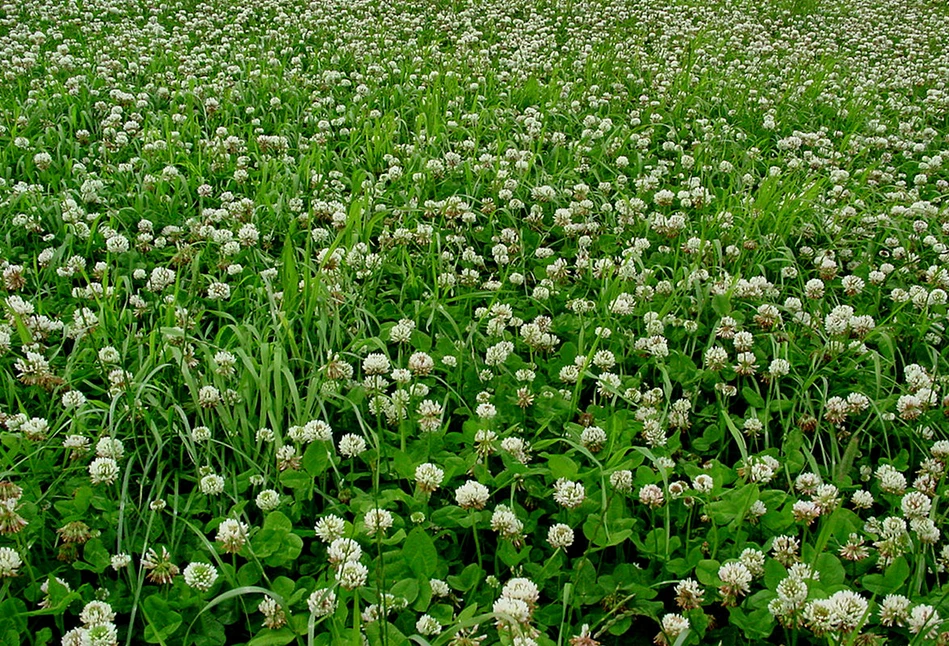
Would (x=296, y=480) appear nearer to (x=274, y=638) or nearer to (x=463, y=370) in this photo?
(x=274, y=638)

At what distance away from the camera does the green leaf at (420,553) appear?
199 centimetres

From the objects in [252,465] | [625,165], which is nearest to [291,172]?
[625,165]

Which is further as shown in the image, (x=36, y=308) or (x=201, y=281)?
(x=201, y=281)

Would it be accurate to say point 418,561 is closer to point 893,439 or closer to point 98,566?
point 98,566

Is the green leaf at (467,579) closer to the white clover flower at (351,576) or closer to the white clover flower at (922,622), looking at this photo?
the white clover flower at (351,576)

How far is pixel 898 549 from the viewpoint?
6.76ft

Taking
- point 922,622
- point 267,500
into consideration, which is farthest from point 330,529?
point 922,622

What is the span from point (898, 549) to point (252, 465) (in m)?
1.77

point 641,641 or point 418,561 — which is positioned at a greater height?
point 418,561

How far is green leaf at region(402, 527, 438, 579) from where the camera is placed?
199 cm

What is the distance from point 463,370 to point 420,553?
0.96 metres

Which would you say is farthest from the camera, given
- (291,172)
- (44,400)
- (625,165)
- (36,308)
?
(625,165)

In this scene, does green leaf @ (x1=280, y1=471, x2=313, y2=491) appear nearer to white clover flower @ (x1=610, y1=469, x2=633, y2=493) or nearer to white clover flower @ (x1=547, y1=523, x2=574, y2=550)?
white clover flower @ (x1=547, y1=523, x2=574, y2=550)

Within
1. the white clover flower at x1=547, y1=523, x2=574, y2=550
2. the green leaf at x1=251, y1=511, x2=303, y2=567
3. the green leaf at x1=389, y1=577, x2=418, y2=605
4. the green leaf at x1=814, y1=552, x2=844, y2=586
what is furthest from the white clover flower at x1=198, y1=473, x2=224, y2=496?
the green leaf at x1=814, y1=552, x2=844, y2=586
